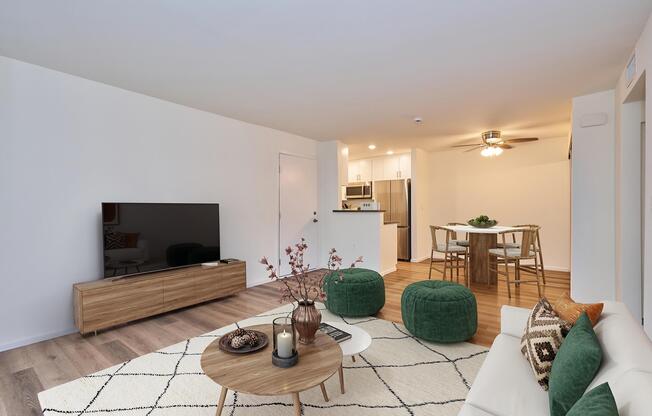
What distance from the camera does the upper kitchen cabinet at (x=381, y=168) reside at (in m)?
7.02

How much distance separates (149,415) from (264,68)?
275 centimetres

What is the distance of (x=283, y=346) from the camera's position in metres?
1.71

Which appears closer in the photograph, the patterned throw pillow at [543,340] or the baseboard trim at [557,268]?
the patterned throw pillow at [543,340]

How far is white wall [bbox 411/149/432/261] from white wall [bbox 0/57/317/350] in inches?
166

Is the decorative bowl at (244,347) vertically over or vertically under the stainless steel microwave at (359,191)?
under

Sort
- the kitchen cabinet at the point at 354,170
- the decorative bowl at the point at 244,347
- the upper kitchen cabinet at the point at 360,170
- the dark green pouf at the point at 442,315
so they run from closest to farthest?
the decorative bowl at the point at 244,347 < the dark green pouf at the point at 442,315 < the upper kitchen cabinet at the point at 360,170 < the kitchen cabinet at the point at 354,170

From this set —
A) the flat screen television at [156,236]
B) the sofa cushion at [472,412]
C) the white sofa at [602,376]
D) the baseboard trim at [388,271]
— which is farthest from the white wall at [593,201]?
the flat screen television at [156,236]

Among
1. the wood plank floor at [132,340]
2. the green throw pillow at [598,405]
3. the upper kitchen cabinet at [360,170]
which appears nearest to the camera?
the green throw pillow at [598,405]

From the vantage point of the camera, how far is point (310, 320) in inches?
76.5

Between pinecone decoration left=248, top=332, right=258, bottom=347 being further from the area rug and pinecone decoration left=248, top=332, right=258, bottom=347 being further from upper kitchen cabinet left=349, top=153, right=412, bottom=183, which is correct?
upper kitchen cabinet left=349, top=153, right=412, bottom=183

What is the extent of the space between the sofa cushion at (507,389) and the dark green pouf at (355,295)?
1730mm

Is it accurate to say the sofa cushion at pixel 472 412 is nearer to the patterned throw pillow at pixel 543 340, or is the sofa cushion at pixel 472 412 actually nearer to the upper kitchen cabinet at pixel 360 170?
the patterned throw pillow at pixel 543 340

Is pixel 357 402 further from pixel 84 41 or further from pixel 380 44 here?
pixel 84 41

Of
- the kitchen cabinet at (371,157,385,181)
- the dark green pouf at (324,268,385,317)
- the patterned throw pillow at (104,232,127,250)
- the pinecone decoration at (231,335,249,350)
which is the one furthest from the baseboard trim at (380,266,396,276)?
the pinecone decoration at (231,335,249,350)
